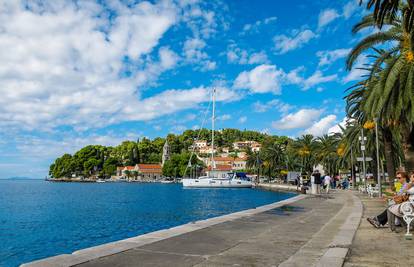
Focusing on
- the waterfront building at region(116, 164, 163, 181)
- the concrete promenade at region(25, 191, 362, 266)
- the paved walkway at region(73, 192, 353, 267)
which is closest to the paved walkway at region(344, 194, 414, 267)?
the concrete promenade at region(25, 191, 362, 266)

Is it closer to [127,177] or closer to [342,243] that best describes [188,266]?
[342,243]

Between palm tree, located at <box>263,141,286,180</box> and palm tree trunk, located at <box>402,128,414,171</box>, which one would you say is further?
palm tree, located at <box>263,141,286,180</box>

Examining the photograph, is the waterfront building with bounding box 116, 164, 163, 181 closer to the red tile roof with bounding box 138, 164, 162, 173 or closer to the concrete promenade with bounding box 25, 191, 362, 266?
the red tile roof with bounding box 138, 164, 162, 173

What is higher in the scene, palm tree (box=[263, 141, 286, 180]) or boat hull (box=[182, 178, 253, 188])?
palm tree (box=[263, 141, 286, 180])

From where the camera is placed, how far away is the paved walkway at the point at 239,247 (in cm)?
612

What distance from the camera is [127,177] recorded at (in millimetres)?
182625

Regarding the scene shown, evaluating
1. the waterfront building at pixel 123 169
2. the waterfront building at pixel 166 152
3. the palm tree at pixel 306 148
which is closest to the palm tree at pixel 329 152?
the palm tree at pixel 306 148

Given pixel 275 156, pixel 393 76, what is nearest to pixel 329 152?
pixel 275 156

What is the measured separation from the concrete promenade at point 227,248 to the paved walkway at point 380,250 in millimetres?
195

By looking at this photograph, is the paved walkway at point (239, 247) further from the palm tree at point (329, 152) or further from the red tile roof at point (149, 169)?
the red tile roof at point (149, 169)

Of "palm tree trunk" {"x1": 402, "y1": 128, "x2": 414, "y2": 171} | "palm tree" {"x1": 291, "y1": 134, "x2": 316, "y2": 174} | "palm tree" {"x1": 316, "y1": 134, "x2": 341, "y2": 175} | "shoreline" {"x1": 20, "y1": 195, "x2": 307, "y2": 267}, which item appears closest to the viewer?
"shoreline" {"x1": 20, "y1": 195, "x2": 307, "y2": 267}

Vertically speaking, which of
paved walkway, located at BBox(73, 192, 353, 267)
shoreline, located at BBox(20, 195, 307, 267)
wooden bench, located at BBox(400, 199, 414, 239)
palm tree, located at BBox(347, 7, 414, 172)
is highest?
palm tree, located at BBox(347, 7, 414, 172)

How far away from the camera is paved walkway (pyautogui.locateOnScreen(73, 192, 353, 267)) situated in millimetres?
6121

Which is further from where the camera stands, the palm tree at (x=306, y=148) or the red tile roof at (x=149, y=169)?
the red tile roof at (x=149, y=169)
